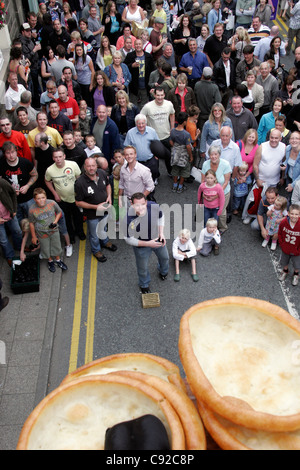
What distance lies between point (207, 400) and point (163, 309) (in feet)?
18.9

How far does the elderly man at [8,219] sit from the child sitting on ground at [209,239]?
3.38 m

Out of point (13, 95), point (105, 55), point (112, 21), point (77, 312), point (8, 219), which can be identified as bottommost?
point (77, 312)

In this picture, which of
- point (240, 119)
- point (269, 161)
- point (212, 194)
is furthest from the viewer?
point (240, 119)

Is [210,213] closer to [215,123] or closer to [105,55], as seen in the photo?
[215,123]

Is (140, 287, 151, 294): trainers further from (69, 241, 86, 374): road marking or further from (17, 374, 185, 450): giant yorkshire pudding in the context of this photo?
(17, 374, 185, 450): giant yorkshire pudding

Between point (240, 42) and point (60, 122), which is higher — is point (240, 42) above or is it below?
above

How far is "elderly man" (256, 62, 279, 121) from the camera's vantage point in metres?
10.8

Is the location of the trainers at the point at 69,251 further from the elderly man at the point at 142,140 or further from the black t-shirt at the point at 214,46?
the black t-shirt at the point at 214,46

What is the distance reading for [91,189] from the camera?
8.06 metres

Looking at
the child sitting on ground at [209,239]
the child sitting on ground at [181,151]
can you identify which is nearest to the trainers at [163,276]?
the child sitting on ground at [209,239]

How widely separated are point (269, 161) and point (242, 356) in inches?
277

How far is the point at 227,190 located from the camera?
8945 mm

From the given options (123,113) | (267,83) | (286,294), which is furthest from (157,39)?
(286,294)

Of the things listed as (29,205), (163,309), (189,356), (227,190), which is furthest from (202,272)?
(189,356)
